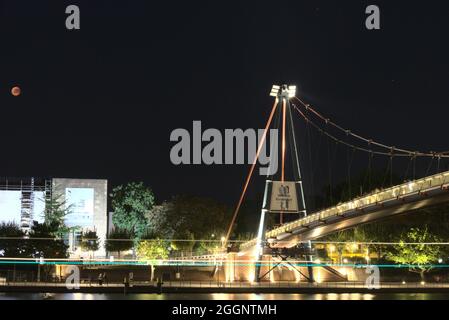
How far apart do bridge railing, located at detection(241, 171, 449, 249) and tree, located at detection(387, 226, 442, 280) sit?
10352 millimetres

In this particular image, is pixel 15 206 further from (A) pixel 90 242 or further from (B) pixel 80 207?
(A) pixel 90 242

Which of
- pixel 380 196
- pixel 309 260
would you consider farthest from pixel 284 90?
pixel 380 196

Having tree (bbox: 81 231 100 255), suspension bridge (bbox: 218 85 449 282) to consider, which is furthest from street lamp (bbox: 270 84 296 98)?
tree (bbox: 81 231 100 255)

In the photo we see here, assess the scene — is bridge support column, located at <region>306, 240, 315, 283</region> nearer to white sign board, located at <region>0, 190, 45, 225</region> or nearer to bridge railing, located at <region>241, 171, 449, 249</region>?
bridge railing, located at <region>241, 171, 449, 249</region>

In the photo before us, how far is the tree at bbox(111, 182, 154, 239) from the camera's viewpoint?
10306 centimetres

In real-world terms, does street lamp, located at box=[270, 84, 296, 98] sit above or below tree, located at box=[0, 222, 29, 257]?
above

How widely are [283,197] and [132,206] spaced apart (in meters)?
42.0

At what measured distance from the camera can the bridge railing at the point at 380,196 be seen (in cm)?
4477
